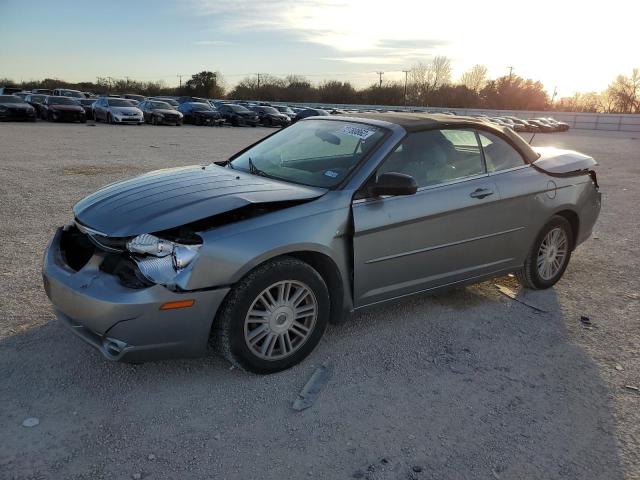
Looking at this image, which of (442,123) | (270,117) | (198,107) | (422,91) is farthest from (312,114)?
(422,91)

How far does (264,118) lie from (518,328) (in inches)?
1288

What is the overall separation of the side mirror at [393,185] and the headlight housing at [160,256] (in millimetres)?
1278

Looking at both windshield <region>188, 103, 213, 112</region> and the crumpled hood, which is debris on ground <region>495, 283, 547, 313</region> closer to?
the crumpled hood

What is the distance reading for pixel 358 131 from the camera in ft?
13.6

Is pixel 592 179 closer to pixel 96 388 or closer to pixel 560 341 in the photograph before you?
pixel 560 341

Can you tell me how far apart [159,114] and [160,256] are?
29.2 meters

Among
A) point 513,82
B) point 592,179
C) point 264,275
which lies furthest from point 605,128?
point 264,275

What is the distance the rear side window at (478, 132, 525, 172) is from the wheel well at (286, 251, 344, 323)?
174cm

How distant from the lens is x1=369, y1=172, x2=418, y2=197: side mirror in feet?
11.5

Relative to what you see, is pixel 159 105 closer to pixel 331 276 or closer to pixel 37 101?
pixel 37 101

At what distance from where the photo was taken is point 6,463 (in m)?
2.49

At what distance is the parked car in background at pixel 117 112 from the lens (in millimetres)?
28578

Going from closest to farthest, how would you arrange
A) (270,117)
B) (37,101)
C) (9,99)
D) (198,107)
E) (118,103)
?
(9,99) → (118,103) → (37,101) → (198,107) → (270,117)

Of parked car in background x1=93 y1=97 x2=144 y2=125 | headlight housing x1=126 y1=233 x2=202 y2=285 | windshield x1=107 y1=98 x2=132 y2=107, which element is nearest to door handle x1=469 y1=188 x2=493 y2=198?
headlight housing x1=126 y1=233 x2=202 y2=285
